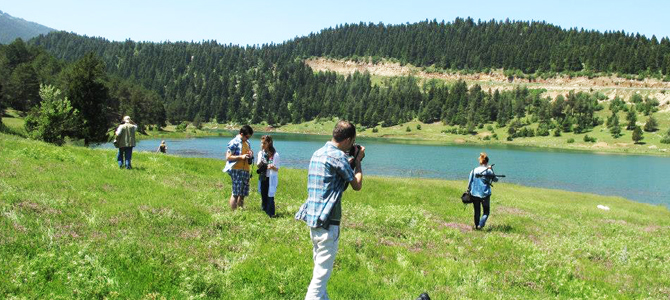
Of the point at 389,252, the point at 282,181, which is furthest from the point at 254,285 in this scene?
the point at 282,181

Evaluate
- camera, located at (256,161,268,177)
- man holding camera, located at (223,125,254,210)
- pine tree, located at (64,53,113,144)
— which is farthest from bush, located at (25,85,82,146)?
camera, located at (256,161,268,177)

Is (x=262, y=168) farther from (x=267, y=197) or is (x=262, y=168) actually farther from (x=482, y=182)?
(x=482, y=182)

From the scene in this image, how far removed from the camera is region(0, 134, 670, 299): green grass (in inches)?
306

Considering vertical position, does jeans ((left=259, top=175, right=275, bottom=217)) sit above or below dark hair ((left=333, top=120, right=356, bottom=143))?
below

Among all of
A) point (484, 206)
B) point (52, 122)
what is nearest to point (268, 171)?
point (484, 206)

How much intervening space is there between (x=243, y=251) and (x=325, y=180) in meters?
4.11

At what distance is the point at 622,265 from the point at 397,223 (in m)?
7.25

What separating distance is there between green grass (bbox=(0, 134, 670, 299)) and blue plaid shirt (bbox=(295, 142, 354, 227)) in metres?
2.07

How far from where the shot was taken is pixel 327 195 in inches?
285

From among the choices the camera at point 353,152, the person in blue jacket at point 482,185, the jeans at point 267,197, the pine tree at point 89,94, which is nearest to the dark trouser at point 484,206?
the person in blue jacket at point 482,185

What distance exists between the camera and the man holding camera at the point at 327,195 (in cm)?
713

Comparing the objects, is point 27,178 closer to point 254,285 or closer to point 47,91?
point 254,285

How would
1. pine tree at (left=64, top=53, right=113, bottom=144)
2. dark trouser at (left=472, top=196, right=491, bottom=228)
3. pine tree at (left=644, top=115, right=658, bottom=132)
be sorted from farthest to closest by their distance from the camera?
pine tree at (left=644, top=115, right=658, bottom=132), pine tree at (left=64, top=53, right=113, bottom=144), dark trouser at (left=472, top=196, right=491, bottom=228)

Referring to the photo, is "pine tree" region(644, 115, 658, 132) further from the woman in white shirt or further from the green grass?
the woman in white shirt
